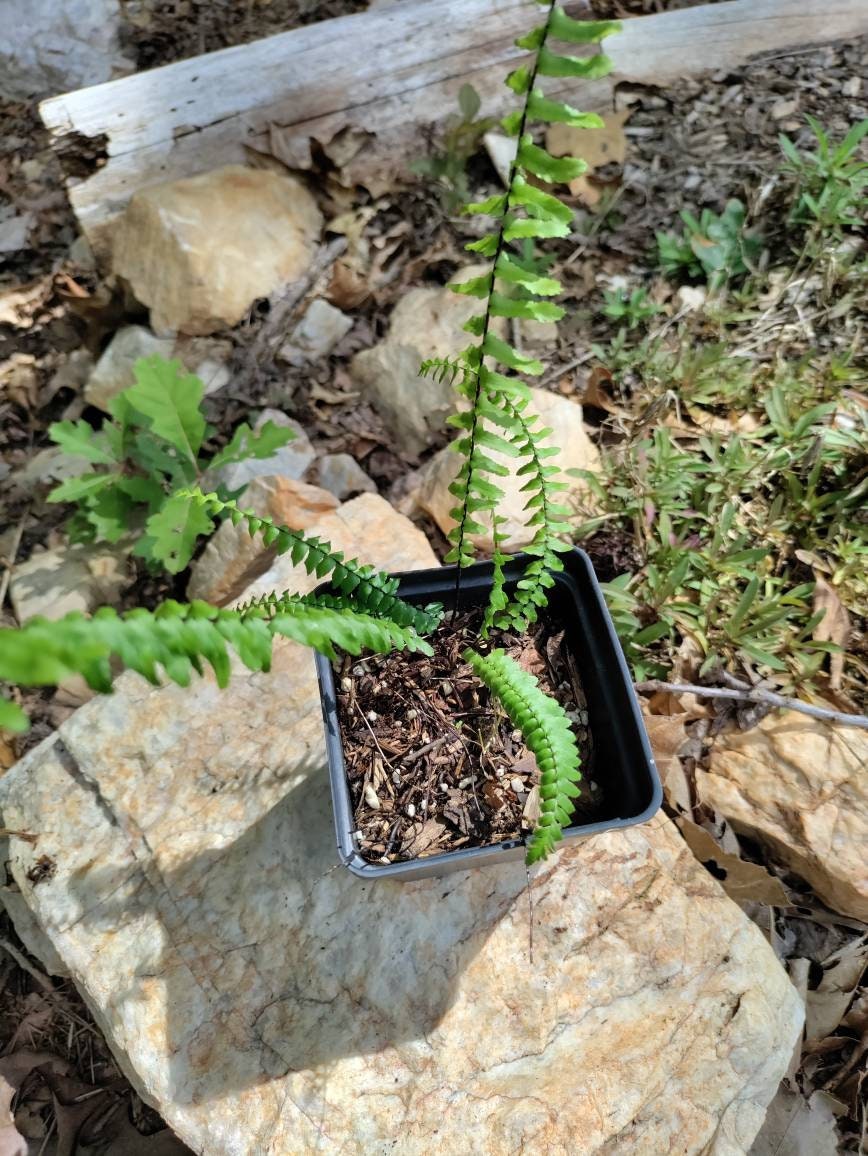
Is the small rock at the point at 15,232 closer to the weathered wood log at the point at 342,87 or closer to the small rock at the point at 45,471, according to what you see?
the weathered wood log at the point at 342,87

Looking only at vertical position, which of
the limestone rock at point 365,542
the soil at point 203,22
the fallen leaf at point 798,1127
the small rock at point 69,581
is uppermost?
the soil at point 203,22

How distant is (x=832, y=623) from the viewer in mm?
2508

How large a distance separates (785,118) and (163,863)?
393 cm

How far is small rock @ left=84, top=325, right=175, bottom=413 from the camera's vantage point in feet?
11.2

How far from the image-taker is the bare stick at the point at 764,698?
223 cm

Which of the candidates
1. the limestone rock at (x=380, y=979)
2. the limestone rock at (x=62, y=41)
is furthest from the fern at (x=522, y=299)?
the limestone rock at (x=62, y=41)

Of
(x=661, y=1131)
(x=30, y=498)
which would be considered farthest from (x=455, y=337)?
(x=661, y=1131)

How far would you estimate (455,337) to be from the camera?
314 centimetres

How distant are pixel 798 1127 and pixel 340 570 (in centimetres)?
190

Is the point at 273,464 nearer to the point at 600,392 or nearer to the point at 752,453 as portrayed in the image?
the point at 600,392

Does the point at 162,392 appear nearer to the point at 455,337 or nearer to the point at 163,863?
the point at 455,337

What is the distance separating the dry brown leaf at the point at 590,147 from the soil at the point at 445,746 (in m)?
2.52

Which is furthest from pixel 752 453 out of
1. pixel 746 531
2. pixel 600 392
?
pixel 600 392

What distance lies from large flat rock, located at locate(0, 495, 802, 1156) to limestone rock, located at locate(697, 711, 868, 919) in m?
0.34
